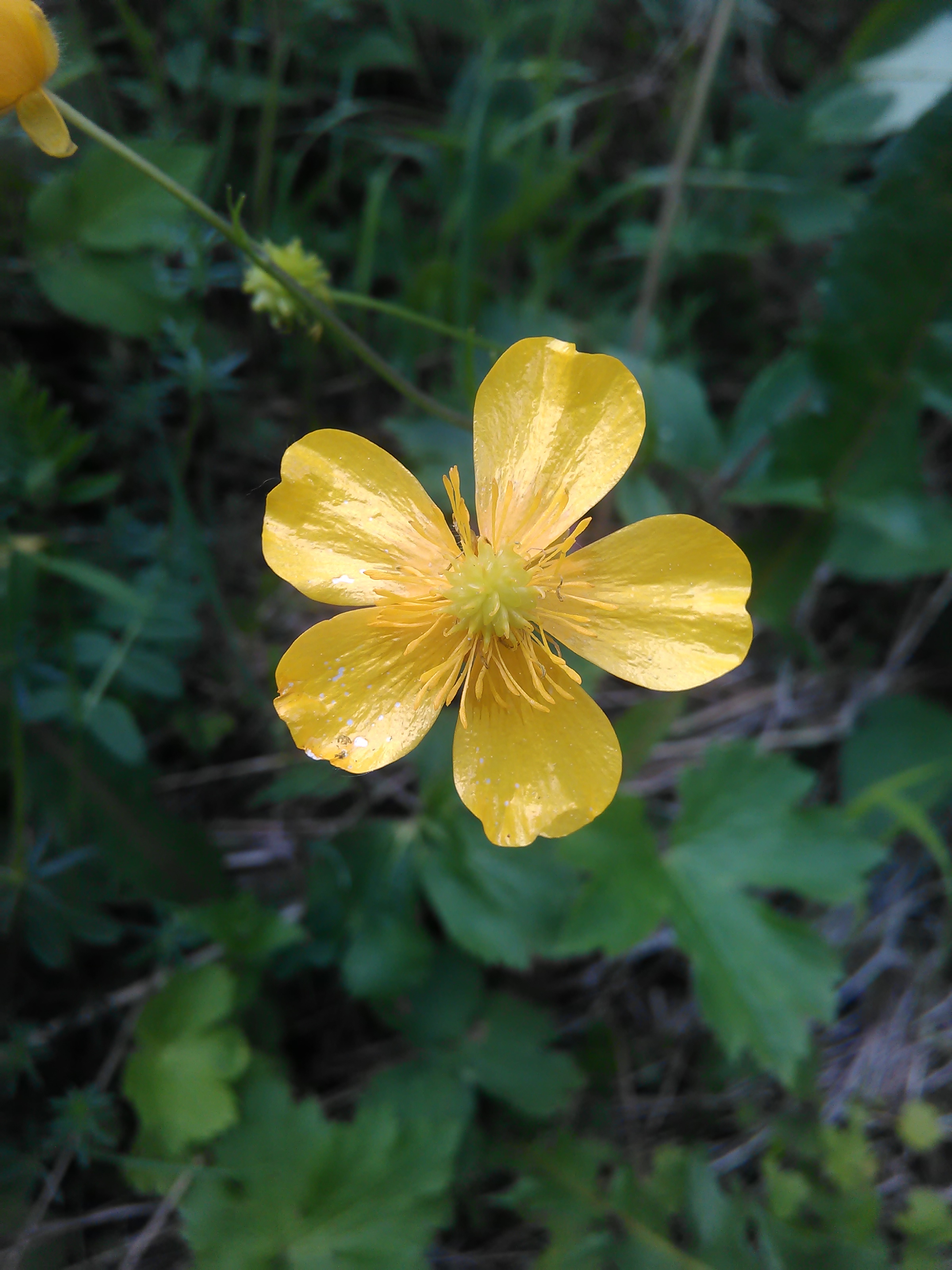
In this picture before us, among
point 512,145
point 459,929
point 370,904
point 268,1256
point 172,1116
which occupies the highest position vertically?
point 512,145

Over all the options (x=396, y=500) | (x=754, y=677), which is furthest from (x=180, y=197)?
(x=754, y=677)

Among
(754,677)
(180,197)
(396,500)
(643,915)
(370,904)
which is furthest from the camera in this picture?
(754,677)

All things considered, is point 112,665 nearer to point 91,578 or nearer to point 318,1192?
point 91,578

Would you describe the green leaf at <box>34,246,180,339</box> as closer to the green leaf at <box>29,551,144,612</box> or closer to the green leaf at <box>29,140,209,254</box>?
the green leaf at <box>29,140,209,254</box>

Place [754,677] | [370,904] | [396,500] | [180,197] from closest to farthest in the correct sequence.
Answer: [180,197], [396,500], [370,904], [754,677]

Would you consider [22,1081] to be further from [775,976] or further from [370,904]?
[775,976]

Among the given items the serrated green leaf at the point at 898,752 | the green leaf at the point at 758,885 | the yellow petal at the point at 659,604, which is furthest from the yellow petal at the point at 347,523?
the serrated green leaf at the point at 898,752

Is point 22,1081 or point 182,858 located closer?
point 22,1081

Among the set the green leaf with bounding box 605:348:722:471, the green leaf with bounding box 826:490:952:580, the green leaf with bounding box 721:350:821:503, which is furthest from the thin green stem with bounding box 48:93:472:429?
the green leaf with bounding box 826:490:952:580
